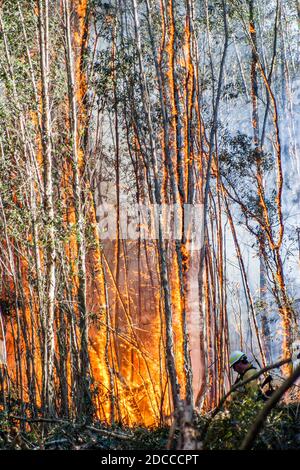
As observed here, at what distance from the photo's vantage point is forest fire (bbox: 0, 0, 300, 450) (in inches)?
360

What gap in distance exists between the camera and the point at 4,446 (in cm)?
401

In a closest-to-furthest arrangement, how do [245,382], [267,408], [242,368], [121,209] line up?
[267,408]
[245,382]
[242,368]
[121,209]

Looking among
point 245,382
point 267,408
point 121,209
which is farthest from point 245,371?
point 121,209

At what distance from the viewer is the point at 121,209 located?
51.0 feet

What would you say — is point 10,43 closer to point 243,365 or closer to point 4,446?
point 243,365

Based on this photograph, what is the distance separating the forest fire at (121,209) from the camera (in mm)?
9156

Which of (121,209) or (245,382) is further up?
(121,209)

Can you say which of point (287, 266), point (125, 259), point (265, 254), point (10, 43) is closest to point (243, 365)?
point (10, 43)

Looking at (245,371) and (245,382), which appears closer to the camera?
(245,382)

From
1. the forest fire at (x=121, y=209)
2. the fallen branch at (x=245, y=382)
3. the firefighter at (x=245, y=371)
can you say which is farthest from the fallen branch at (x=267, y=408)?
the forest fire at (x=121, y=209)

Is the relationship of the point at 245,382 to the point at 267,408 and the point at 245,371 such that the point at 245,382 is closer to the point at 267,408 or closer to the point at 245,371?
the point at 267,408

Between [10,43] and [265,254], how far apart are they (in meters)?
7.63

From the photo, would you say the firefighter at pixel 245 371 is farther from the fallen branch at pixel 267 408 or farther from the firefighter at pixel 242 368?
the fallen branch at pixel 267 408
